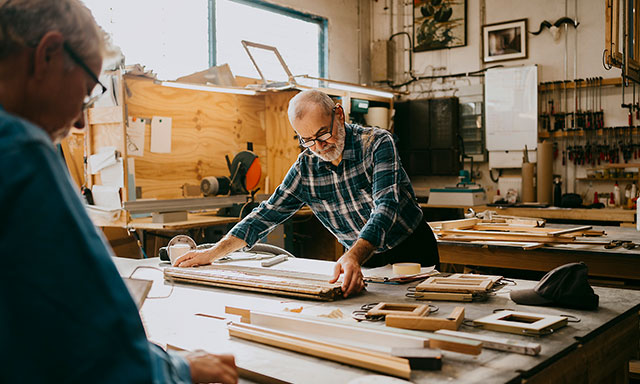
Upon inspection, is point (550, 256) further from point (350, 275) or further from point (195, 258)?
point (195, 258)

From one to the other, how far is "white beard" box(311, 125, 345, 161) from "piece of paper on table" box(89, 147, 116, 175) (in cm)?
241

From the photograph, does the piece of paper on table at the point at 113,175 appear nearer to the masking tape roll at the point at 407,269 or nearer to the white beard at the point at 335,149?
the white beard at the point at 335,149

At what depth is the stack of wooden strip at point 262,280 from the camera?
1.83m

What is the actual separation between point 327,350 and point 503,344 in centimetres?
40

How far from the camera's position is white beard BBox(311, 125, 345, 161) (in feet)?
8.15

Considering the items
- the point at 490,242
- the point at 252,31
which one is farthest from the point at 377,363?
the point at 252,31

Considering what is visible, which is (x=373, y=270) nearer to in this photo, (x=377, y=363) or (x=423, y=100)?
(x=377, y=363)

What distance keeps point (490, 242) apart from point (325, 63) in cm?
465

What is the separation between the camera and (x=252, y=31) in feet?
20.9

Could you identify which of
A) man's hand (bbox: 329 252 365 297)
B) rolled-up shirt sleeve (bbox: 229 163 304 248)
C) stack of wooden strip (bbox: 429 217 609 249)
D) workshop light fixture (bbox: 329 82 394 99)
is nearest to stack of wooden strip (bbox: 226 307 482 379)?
man's hand (bbox: 329 252 365 297)

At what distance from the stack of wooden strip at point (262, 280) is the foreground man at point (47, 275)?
42.9 inches

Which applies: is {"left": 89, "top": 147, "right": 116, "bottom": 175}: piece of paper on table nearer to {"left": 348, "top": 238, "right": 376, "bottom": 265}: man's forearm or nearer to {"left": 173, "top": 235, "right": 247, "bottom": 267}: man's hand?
{"left": 173, "top": 235, "right": 247, "bottom": 267}: man's hand

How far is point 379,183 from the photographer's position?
2361 millimetres

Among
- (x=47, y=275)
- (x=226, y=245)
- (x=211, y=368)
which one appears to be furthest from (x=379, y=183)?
(x=47, y=275)
